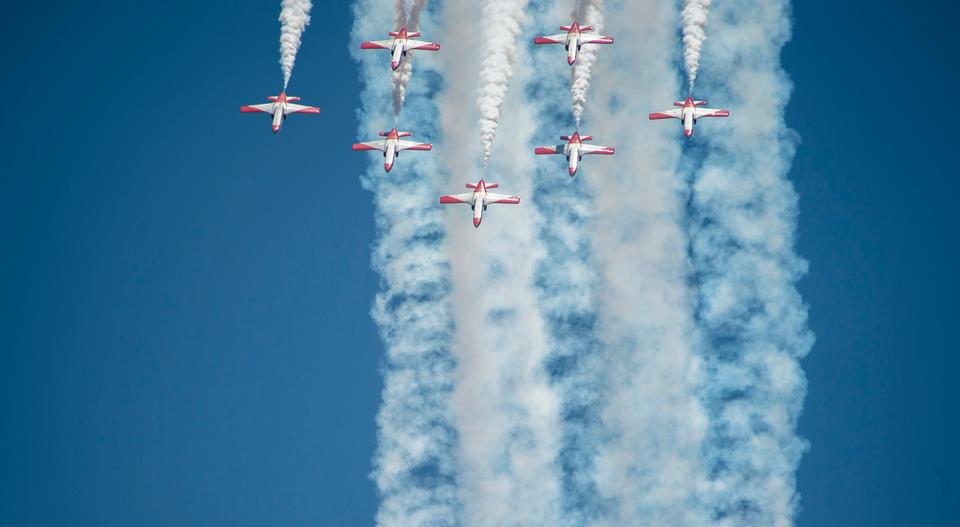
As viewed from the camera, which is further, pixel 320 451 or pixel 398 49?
pixel 320 451

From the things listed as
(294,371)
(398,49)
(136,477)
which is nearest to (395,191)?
(398,49)

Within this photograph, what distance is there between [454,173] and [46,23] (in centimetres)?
2293

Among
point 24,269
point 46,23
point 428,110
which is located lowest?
point 24,269

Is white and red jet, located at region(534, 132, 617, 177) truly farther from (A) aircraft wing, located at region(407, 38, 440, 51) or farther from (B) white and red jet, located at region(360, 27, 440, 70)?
(B) white and red jet, located at region(360, 27, 440, 70)

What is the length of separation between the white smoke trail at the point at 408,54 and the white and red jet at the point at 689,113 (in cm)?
985

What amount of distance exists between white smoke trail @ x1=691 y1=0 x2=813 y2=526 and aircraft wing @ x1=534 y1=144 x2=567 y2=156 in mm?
5449

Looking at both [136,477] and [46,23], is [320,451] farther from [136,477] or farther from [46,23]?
[46,23]

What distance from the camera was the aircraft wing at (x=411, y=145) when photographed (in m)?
46.2

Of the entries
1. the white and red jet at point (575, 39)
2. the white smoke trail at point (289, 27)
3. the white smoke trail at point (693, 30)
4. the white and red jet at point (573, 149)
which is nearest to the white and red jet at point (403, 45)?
the white smoke trail at point (289, 27)

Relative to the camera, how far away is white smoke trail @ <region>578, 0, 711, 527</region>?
4528cm

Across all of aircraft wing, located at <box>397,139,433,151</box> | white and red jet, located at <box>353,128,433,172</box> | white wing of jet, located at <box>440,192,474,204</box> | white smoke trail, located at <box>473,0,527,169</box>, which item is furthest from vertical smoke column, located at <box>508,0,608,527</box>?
white and red jet, located at <box>353,128,433,172</box>

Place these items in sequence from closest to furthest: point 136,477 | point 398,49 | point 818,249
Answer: point 398,49
point 818,249
point 136,477

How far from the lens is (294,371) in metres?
50.9

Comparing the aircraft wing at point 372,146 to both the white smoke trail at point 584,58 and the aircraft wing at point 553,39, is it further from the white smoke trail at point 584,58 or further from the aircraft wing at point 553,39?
the white smoke trail at point 584,58
